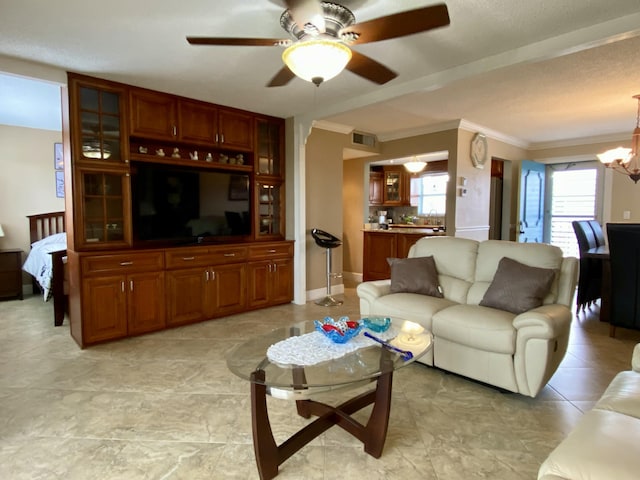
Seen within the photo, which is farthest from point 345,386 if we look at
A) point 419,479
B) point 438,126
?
point 438,126

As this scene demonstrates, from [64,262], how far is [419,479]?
4088 mm

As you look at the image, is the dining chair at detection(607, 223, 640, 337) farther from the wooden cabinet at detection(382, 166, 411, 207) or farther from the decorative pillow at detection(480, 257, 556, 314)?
the wooden cabinet at detection(382, 166, 411, 207)

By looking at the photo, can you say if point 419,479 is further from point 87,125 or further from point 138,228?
point 87,125

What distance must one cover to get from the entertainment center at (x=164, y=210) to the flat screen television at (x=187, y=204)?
0.04ft

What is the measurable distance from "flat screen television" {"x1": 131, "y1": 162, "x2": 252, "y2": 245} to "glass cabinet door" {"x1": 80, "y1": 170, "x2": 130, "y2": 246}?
0.10 metres

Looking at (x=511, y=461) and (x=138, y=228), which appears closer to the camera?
(x=511, y=461)

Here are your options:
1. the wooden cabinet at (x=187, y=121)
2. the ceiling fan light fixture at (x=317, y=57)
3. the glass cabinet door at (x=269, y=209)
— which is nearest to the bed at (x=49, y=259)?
the wooden cabinet at (x=187, y=121)

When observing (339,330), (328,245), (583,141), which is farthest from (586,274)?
(339,330)

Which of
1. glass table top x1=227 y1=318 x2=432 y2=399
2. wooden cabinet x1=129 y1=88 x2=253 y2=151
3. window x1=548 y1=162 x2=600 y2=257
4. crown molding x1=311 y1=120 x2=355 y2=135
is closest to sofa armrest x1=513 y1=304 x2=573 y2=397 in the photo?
glass table top x1=227 y1=318 x2=432 y2=399

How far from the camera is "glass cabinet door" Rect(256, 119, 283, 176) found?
4.78 metres

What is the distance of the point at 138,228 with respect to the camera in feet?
12.5

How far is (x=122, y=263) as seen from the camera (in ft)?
11.5

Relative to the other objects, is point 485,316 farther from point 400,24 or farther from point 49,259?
point 49,259

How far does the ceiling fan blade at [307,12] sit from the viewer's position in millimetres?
1735
